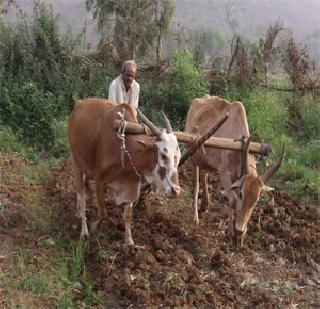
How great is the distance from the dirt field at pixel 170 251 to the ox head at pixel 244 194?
0.39 metres

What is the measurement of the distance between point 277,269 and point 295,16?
77.2m

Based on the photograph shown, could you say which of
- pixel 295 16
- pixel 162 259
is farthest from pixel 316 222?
pixel 295 16

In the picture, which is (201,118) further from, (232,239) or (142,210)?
(232,239)

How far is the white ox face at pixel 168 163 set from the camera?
501 cm

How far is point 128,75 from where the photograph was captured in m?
6.48

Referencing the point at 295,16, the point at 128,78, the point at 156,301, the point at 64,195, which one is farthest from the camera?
the point at 295,16

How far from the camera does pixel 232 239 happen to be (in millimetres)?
5727

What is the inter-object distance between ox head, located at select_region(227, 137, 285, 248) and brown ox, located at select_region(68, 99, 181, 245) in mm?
755

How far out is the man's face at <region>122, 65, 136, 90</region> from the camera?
6.43 m

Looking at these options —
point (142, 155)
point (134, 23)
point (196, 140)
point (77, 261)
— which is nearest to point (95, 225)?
point (77, 261)

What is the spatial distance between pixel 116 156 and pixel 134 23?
7.98 metres

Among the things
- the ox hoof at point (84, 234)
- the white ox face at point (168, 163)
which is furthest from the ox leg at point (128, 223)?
the white ox face at point (168, 163)

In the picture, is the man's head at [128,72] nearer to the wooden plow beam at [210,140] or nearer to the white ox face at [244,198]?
the wooden plow beam at [210,140]

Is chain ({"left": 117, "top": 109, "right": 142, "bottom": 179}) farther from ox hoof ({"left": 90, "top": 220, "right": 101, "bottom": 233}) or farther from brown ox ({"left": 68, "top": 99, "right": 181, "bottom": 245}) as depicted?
ox hoof ({"left": 90, "top": 220, "right": 101, "bottom": 233})
